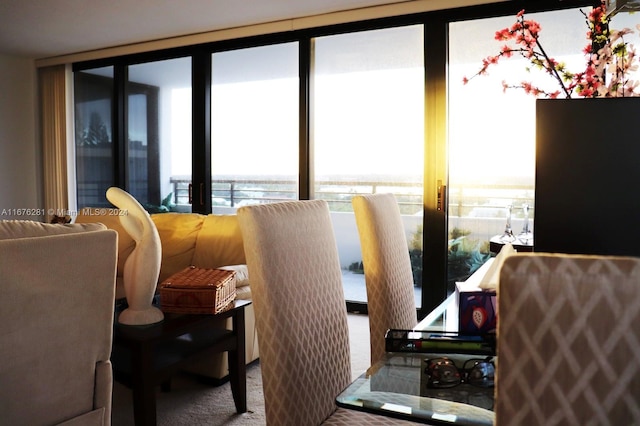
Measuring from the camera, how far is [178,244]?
3.64m

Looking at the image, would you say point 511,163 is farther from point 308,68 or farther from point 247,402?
point 247,402

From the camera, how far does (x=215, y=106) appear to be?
532 centimetres

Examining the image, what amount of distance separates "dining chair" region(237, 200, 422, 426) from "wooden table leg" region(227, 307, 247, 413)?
108 centimetres

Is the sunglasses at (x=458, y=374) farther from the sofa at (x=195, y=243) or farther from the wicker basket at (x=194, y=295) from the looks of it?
the sofa at (x=195, y=243)

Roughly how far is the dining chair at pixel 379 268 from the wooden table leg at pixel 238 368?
905 millimetres

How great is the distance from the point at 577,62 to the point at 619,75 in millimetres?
2526

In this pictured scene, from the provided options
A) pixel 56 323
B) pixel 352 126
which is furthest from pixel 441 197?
pixel 56 323

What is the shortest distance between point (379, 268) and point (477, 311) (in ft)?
2.02

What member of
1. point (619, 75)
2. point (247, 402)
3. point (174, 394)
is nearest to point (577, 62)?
point (619, 75)

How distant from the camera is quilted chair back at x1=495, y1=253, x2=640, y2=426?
620mm

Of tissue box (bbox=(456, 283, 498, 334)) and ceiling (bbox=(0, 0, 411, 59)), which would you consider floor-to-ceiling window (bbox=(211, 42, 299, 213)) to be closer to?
ceiling (bbox=(0, 0, 411, 59))

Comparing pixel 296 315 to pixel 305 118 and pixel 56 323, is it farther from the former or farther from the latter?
pixel 305 118

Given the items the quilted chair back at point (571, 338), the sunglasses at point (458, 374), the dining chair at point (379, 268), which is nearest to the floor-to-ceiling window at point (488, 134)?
the dining chair at point (379, 268)

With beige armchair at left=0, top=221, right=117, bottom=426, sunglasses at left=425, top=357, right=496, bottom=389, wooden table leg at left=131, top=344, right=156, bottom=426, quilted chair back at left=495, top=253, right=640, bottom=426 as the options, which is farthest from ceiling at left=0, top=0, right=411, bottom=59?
quilted chair back at left=495, top=253, right=640, bottom=426
